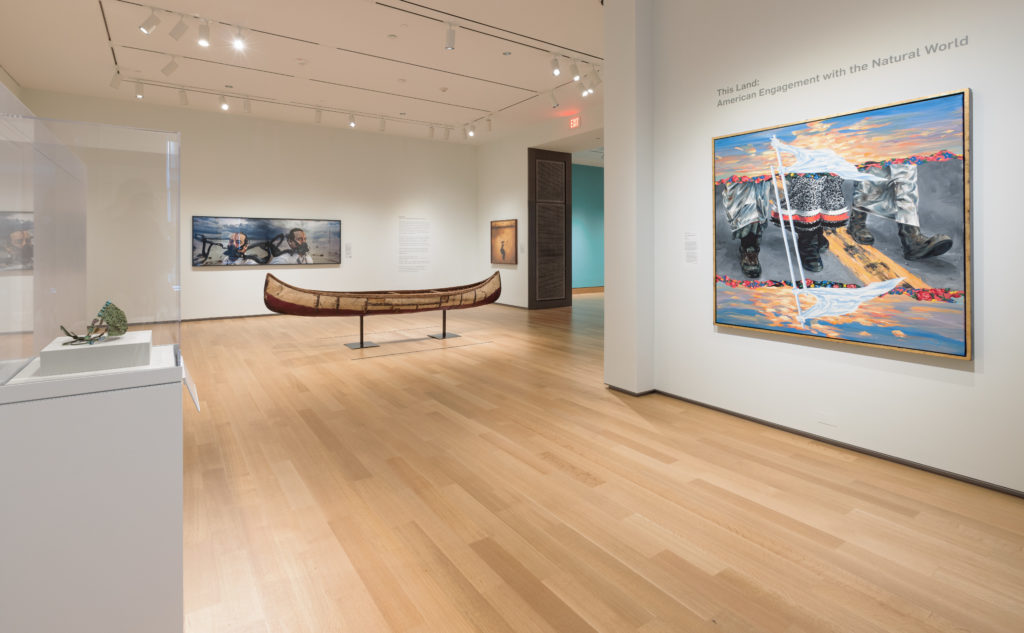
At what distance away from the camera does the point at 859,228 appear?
328cm

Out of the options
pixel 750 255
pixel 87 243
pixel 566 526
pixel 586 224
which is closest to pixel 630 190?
pixel 750 255

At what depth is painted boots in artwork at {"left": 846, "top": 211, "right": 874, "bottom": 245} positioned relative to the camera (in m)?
3.24

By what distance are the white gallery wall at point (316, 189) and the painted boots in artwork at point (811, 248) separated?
9.83 m

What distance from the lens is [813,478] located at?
2.99m

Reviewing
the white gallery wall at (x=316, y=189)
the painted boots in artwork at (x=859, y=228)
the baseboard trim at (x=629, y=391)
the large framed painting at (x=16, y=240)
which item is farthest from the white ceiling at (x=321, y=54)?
the large framed painting at (x=16, y=240)

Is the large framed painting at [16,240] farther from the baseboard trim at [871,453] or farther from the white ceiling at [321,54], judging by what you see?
the white ceiling at [321,54]

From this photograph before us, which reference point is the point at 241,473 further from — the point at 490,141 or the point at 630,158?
the point at 490,141

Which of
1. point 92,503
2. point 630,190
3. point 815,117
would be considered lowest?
point 92,503

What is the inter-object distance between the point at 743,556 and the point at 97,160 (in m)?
2.75

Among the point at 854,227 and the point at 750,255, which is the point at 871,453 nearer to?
the point at 854,227

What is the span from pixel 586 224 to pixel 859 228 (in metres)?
13.6

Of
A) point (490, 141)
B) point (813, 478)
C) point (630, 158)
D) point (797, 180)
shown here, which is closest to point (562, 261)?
point (490, 141)

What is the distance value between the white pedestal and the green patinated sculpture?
0.51 ft

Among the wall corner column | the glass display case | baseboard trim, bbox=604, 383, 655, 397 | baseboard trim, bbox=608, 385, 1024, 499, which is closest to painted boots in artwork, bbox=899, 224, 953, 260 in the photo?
baseboard trim, bbox=608, 385, 1024, 499
